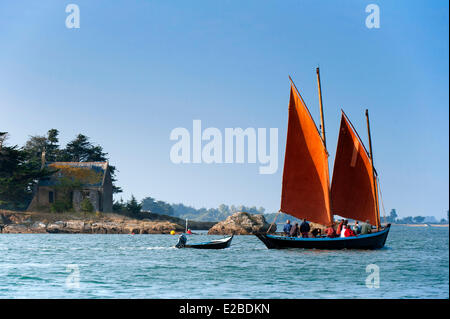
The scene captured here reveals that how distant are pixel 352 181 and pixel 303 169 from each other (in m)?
4.14

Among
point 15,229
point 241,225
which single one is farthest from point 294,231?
point 15,229

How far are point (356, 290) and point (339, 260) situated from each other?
35.7ft

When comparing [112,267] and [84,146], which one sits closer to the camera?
[112,267]

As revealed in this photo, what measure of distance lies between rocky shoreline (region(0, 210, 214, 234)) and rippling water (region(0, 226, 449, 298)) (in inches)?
1384

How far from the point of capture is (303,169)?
3831 cm

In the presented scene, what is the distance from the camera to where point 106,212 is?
261ft

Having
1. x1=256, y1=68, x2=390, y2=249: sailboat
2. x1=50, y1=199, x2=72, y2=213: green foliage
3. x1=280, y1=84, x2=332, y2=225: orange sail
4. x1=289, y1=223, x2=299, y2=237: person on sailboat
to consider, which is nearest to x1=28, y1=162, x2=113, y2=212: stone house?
x1=50, y1=199, x2=72, y2=213: green foliage

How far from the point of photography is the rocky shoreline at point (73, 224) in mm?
72875

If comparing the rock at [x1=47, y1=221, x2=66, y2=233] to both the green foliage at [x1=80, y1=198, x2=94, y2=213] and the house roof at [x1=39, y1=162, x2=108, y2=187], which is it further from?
the house roof at [x1=39, y1=162, x2=108, y2=187]

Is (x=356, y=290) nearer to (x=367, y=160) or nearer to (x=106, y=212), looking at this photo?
(x=367, y=160)

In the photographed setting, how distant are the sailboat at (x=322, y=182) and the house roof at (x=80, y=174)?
42.1 metres

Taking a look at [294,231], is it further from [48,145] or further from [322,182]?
[48,145]

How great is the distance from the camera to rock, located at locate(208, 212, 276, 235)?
8025 cm
